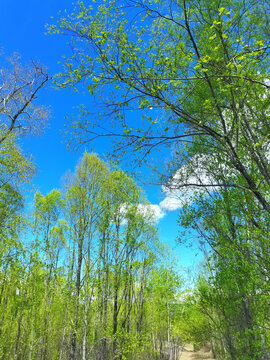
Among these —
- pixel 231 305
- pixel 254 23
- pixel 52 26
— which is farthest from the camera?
pixel 231 305

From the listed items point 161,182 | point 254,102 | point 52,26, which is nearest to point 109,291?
point 161,182

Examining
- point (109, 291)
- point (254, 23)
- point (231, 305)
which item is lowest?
point (231, 305)

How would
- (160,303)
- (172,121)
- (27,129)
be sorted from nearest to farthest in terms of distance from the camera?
(172,121)
(27,129)
(160,303)

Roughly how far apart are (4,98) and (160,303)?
61.3 ft

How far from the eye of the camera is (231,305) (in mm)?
8891

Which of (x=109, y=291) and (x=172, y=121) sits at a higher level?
(x=172, y=121)

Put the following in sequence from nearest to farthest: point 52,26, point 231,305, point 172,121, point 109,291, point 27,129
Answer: point 52,26
point 172,121
point 231,305
point 27,129
point 109,291

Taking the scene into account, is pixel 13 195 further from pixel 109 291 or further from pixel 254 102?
pixel 254 102

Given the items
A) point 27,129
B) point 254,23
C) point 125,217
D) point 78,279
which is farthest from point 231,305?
point 27,129

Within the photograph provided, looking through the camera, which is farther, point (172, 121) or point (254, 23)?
point (254, 23)

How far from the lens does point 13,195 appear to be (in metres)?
10.1

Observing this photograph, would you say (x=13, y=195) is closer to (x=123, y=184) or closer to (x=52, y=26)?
(x=123, y=184)

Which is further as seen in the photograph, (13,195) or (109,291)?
(109,291)

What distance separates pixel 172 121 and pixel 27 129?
7.20 m
